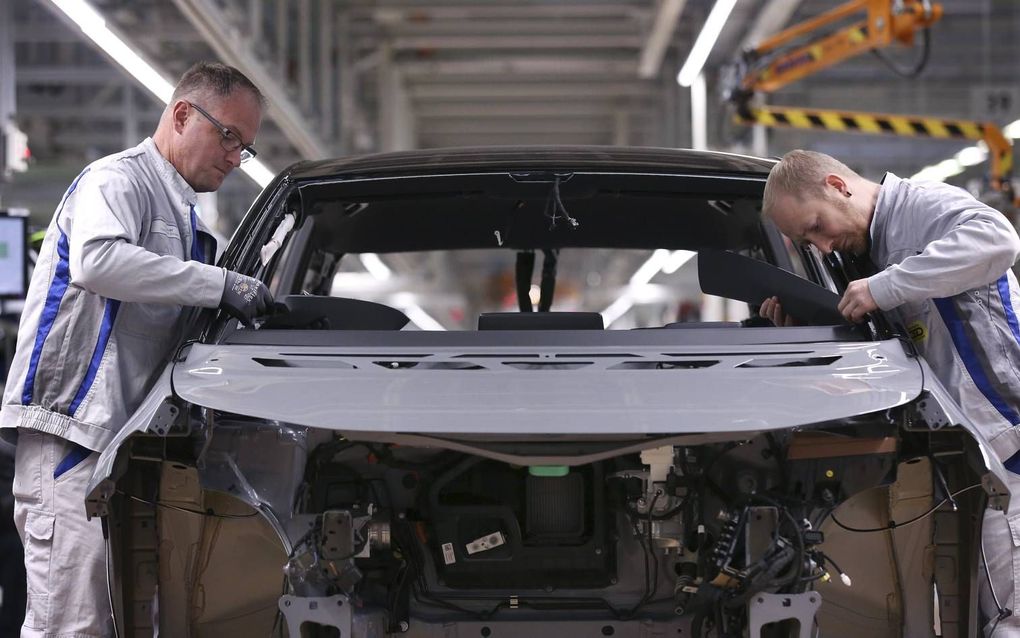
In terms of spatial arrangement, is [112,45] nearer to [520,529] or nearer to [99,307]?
[99,307]

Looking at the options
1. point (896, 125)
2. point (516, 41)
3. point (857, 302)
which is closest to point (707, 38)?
point (896, 125)

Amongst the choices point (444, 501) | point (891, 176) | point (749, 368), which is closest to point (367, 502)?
point (444, 501)

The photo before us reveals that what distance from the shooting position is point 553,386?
2180mm

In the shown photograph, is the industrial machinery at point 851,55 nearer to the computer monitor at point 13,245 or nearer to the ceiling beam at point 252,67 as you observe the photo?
the ceiling beam at point 252,67

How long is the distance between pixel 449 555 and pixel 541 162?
104 centimetres

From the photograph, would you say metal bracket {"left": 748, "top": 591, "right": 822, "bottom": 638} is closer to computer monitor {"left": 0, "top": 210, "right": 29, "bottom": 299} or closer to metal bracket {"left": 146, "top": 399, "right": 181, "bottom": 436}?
metal bracket {"left": 146, "top": 399, "right": 181, "bottom": 436}

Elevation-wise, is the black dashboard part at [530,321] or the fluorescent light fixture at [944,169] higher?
the fluorescent light fixture at [944,169]

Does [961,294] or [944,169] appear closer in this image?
[961,294]

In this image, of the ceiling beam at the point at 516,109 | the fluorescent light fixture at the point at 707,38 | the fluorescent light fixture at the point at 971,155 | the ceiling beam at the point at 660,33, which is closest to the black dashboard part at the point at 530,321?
the fluorescent light fixture at the point at 707,38

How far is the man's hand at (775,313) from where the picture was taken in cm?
271

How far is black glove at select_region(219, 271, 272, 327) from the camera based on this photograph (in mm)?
2496

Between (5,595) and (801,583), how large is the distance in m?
3.33

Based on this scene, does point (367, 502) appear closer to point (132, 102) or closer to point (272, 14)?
point (272, 14)

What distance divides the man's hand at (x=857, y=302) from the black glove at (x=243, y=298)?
1288 mm
